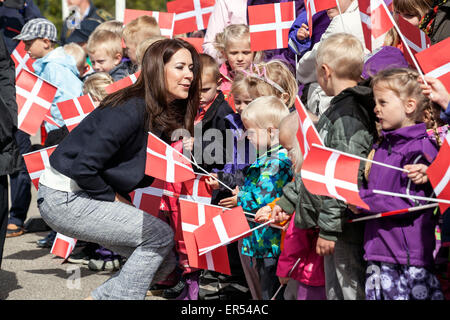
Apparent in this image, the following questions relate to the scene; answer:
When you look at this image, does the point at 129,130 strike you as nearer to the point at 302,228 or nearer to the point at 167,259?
the point at 167,259

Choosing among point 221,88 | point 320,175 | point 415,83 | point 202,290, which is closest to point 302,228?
point 320,175

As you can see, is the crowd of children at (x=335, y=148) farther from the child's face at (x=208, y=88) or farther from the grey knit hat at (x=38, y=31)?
the grey knit hat at (x=38, y=31)

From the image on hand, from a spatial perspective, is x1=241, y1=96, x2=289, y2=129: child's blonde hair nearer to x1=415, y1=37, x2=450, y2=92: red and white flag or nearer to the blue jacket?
x1=415, y1=37, x2=450, y2=92: red and white flag

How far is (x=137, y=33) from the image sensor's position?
7.02 meters

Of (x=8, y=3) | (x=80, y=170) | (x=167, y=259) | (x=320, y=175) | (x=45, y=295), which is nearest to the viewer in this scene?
(x=320, y=175)

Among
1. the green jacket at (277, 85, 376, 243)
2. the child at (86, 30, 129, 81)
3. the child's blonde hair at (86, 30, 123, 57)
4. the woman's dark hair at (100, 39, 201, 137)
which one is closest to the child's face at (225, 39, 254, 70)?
the woman's dark hair at (100, 39, 201, 137)

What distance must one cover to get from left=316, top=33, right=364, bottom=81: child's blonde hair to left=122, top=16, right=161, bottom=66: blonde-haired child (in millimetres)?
3243

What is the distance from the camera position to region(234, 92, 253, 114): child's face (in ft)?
17.0

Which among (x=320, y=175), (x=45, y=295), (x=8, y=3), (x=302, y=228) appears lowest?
(x=45, y=295)

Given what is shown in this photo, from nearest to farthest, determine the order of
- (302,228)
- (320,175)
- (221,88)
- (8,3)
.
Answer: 1. (320,175)
2. (302,228)
3. (221,88)
4. (8,3)

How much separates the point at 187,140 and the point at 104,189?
884 mm

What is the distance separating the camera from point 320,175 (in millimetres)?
3459

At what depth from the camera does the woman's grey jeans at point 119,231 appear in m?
4.37

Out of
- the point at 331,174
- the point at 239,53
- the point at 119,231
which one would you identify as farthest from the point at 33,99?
the point at 331,174
